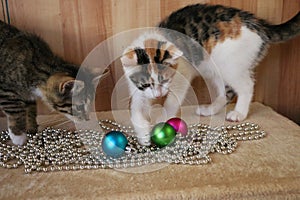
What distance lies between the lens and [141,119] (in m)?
1.06

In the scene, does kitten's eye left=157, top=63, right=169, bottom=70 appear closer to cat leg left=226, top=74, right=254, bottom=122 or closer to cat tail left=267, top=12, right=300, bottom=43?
cat leg left=226, top=74, right=254, bottom=122

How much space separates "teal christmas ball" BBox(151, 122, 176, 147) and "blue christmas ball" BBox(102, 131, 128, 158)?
3.5 inches

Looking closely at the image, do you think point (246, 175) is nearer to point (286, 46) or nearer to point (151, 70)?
point (151, 70)

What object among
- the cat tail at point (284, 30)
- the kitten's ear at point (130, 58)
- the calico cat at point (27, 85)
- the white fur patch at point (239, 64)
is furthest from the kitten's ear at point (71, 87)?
the cat tail at point (284, 30)

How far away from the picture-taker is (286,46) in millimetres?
1366

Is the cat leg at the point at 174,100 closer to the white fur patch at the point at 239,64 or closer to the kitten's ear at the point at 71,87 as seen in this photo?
the white fur patch at the point at 239,64

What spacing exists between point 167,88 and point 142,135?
165 millimetres

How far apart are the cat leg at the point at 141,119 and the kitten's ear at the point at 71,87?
17 cm

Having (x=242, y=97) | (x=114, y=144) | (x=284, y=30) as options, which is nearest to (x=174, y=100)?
(x=242, y=97)

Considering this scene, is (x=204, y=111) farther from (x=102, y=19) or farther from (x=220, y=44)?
(x=102, y=19)

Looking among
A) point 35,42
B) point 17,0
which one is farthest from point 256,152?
point 17,0

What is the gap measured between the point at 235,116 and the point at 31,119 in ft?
2.33

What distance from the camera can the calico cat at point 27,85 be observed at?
106cm

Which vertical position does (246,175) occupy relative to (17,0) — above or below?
below
